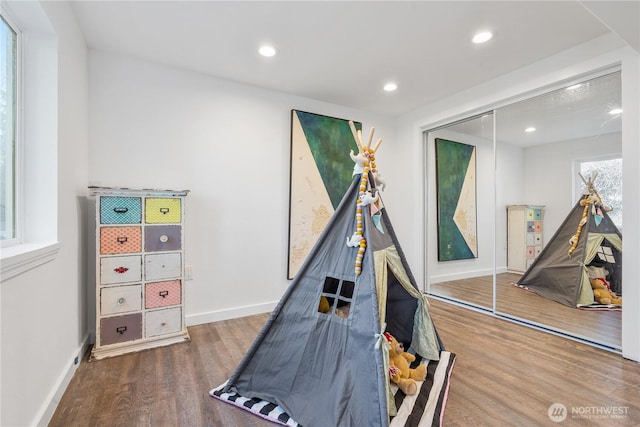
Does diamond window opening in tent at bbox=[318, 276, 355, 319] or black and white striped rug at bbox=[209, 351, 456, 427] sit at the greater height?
diamond window opening in tent at bbox=[318, 276, 355, 319]

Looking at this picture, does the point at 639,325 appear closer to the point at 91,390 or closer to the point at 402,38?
the point at 402,38

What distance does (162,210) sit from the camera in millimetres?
2418

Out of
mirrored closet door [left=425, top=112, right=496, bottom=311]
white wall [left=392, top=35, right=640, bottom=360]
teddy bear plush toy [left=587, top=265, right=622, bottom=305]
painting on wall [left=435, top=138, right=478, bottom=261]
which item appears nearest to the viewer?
white wall [left=392, top=35, right=640, bottom=360]

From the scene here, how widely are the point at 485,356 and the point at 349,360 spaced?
51.6 inches

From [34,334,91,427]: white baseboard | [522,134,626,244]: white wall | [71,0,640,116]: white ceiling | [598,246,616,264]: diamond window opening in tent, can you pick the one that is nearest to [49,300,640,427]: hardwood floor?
[34,334,91,427]: white baseboard

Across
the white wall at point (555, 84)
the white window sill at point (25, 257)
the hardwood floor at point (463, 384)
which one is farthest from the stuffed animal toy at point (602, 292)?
the white window sill at point (25, 257)

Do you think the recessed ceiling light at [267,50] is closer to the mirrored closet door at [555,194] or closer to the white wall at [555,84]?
the white wall at [555,84]

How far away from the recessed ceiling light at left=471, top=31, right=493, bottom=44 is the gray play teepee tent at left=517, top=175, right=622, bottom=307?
1459mm

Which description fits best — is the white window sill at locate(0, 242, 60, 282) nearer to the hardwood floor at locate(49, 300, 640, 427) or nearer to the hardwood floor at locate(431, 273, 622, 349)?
the hardwood floor at locate(49, 300, 640, 427)

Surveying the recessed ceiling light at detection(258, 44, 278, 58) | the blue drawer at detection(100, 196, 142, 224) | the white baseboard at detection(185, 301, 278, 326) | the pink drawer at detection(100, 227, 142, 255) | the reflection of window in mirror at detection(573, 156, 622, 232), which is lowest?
Answer: the white baseboard at detection(185, 301, 278, 326)

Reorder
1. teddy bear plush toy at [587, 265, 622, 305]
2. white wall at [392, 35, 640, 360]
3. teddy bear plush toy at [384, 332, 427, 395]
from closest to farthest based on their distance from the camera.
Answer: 1. teddy bear plush toy at [384, 332, 427, 395]
2. white wall at [392, 35, 640, 360]
3. teddy bear plush toy at [587, 265, 622, 305]

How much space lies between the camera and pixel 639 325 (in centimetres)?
209

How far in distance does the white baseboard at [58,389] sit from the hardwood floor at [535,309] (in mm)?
3586

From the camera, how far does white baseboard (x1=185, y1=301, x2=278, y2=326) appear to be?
285 cm
